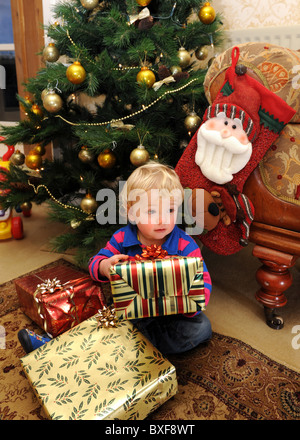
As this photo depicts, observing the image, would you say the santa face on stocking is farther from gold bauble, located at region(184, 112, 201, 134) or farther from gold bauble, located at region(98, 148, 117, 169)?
gold bauble, located at region(98, 148, 117, 169)

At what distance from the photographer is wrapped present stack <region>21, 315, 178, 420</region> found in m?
0.70

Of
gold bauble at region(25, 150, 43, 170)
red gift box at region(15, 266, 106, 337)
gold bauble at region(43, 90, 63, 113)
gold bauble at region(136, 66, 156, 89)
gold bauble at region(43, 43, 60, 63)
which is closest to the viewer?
red gift box at region(15, 266, 106, 337)

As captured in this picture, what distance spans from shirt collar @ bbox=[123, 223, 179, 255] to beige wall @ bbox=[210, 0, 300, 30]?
122 centimetres

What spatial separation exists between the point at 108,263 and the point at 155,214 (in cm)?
Result: 19

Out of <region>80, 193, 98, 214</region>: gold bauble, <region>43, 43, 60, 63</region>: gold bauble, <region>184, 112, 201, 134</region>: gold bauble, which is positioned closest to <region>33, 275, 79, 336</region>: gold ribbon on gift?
<region>80, 193, 98, 214</region>: gold bauble

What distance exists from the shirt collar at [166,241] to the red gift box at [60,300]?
8.0 inches

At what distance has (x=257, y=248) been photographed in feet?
3.37

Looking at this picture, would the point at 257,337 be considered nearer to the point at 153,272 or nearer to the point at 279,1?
the point at 153,272

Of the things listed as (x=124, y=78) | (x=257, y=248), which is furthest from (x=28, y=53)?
(x=257, y=248)

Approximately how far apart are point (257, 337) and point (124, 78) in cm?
97

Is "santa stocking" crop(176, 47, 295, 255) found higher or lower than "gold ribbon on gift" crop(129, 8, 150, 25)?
lower

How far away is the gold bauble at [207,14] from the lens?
1.27 metres

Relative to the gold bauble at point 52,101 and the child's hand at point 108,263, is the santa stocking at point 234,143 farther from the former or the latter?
the gold bauble at point 52,101

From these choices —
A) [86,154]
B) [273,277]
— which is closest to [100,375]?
[273,277]
